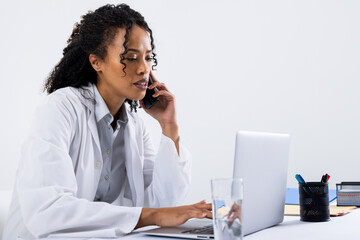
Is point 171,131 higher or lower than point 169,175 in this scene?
higher

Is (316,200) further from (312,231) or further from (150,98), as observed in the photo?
(150,98)

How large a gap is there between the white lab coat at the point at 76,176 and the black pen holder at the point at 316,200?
49cm

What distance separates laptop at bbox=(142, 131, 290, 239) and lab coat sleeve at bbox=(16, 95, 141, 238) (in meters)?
0.10

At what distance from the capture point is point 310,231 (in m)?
1.11

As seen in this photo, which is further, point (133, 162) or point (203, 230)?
point (133, 162)

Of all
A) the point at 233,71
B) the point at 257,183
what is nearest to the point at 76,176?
the point at 257,183

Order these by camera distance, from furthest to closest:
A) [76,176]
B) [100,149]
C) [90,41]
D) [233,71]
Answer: [233,71], [90,41], [100,149], [76,176]

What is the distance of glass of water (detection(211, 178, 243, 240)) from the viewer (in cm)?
78

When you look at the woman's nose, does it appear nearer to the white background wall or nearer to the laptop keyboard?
the laptop keyboard

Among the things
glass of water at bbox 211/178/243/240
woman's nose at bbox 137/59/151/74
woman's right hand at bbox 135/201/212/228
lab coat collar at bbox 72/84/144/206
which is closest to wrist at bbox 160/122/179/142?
lab coat collar at bbox 72/84/144/206

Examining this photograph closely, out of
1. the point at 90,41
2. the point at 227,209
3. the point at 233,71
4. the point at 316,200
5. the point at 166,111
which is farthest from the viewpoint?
the point at 233,71

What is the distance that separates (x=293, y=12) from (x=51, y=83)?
2173 mm

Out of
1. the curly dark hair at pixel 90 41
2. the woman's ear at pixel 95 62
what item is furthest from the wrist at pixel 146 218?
the woman's ear at pixel 95 62

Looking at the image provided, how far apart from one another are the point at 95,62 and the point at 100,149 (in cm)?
36
